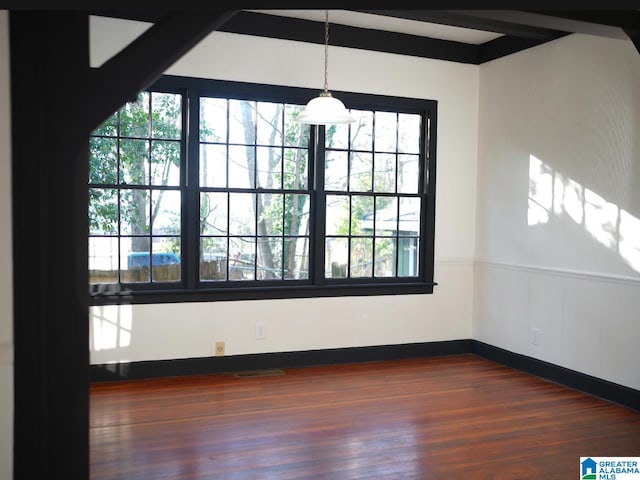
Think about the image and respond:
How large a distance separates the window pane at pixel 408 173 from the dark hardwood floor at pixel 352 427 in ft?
5.83

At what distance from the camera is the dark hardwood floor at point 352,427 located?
3.36 meters

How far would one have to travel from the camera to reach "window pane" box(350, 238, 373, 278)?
5742 mm

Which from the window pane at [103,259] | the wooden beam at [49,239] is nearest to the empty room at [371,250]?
the window pane at [103,259]

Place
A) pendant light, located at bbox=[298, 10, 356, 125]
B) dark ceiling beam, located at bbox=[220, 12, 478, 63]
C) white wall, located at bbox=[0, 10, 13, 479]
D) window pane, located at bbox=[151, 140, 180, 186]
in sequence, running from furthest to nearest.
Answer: dark ceiling beam, located at bbox=[220, 12, 478, 63] < window pane, located at bbox=[151, 140, 180, 186] < pendant light, located at bbox=[298, 10, 356, 125] < white wall, located at bbox=[0, 10, 13, 479]

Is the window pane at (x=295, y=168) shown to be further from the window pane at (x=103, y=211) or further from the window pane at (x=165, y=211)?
the window pane at (x=103, y=211)

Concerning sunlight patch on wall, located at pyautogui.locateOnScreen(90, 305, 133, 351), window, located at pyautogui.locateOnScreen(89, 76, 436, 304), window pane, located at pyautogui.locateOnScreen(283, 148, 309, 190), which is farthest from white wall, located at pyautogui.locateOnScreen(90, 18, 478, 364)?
window pane, located at pyautogui.locateOnScreen(283, 148, 309, 190)

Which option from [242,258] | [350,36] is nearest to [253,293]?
[242,258]

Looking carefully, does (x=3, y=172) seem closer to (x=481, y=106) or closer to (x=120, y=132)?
(x=120, y=132)

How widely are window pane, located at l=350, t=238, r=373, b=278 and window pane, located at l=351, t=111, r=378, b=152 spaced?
0.87 m

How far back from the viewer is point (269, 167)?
5.39m

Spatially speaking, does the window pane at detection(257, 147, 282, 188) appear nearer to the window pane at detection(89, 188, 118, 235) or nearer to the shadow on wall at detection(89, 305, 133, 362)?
the window pane at detection(89, 188, 118, 235)

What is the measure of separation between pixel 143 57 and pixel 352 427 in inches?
104

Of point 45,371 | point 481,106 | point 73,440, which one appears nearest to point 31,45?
point 45,371

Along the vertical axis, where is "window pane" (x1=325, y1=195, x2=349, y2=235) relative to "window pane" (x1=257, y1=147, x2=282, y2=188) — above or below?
below
